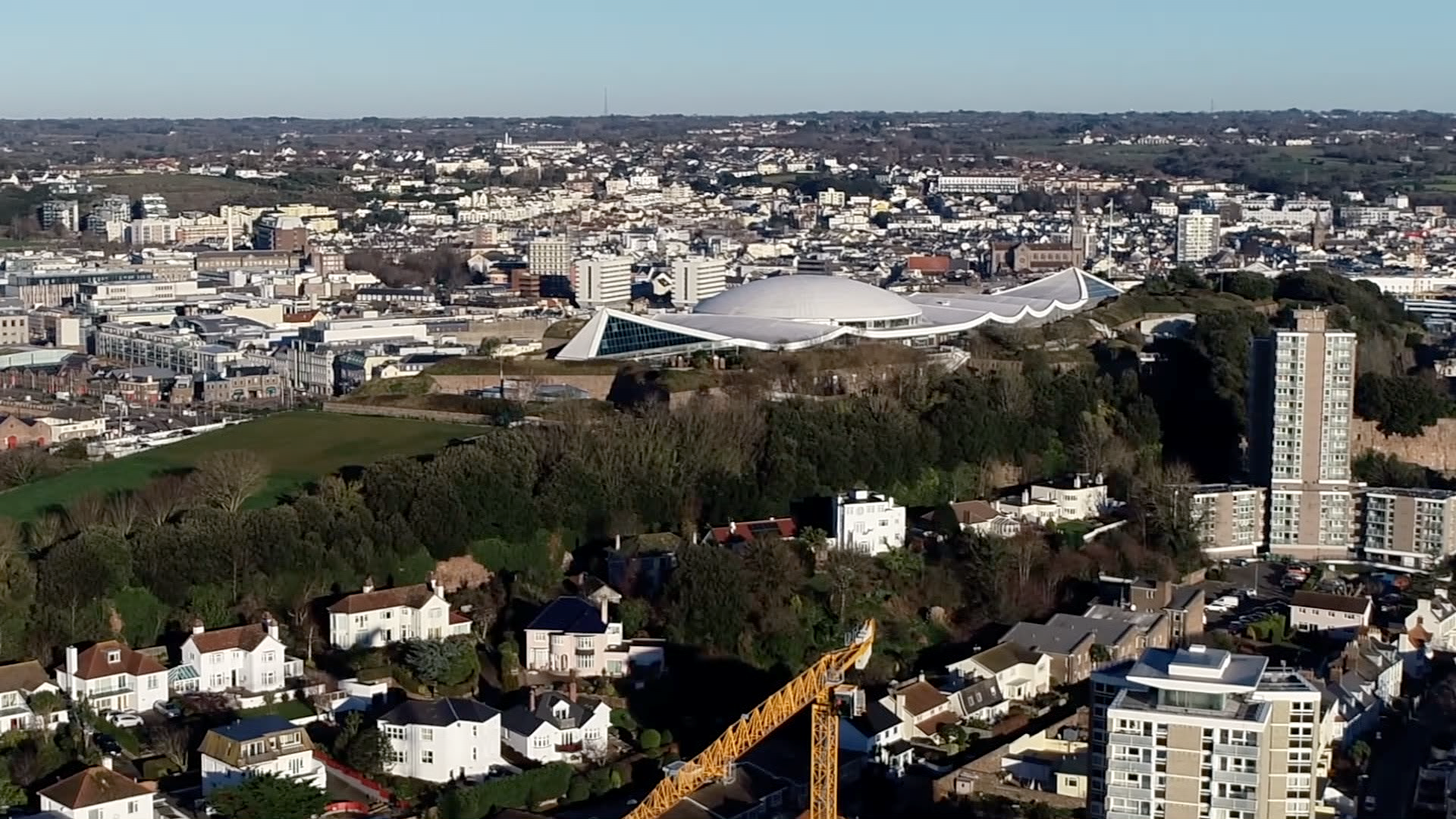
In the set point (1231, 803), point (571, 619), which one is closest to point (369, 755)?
point (571, 619)

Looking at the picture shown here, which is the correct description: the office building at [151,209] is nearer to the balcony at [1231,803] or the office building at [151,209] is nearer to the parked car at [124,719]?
the parked car at [124,719]

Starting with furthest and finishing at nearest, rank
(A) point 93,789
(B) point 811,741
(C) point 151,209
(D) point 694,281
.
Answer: (C) point 151,209
(D) point 694,281
(A) point 93,789
(B) point 811,741

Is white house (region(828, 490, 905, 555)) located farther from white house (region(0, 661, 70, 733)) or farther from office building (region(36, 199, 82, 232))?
office building (region(36, 199, 82, 232))

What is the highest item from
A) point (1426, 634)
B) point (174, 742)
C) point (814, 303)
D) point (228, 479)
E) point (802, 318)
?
point (814, 303)

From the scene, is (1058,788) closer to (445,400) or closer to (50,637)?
(50,637)

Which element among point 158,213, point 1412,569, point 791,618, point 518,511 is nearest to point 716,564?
point 791,618

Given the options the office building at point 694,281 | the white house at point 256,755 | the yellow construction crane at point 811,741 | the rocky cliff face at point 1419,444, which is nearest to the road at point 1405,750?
the yellow construction crane at point 811,741

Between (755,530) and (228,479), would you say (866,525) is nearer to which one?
(755,530)
